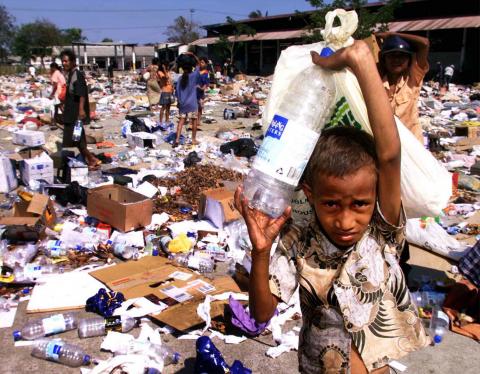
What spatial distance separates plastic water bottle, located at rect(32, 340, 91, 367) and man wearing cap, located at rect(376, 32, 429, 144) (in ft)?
8.63

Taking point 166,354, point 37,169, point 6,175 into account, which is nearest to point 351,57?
point 166,354

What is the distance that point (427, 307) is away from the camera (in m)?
3.58

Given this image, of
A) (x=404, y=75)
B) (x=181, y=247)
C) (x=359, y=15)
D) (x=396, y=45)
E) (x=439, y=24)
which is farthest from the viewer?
(x=439, y=24)

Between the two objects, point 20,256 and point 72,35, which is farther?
point 72,35

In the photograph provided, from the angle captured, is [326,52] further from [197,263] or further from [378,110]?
[197,263]

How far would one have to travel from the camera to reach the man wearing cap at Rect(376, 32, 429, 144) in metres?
3.02

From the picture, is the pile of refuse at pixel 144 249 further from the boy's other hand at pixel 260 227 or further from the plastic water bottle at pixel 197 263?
the boy's other hand at pixel 260 227

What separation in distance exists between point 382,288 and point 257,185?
1.86ft

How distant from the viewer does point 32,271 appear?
412 centimetres

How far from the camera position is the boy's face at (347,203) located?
1335mm

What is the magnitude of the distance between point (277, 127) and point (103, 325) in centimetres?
239

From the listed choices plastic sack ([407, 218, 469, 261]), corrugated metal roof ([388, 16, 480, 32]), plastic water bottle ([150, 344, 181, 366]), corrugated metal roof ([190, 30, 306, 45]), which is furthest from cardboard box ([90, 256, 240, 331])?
corrugated metal roof ([190, 30, 306, 45])

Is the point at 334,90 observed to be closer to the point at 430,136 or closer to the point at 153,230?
the point at 153,230

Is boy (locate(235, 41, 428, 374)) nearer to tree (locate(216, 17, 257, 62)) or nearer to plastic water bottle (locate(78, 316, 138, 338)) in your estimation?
plastic water bottle (locate(78, 316, 138, 338))
